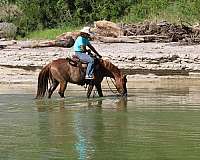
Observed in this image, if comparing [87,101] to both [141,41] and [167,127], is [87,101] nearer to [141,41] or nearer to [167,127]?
[167,127]

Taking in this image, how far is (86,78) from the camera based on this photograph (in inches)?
663

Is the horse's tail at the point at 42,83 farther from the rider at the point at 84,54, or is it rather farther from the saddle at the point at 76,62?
the rider at the point at 84,54

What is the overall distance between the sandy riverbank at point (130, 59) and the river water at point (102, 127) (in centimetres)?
626

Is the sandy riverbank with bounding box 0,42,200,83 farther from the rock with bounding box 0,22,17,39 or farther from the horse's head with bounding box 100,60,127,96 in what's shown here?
the horse's head with bounding box 100,60,127,96

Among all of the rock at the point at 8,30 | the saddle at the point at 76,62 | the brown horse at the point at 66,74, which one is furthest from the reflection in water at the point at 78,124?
the rock at the point at 8,30

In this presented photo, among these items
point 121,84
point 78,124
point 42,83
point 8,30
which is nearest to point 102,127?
point 78,124

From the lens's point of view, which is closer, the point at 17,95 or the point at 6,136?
the point at 6,136

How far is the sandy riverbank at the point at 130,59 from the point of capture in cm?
2467

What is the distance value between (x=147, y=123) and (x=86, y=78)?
5369 mm

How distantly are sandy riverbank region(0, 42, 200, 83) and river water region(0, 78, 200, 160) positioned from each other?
6.26 meters

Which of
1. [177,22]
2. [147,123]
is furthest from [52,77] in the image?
[177,22]

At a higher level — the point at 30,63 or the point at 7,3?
the point at 7,3

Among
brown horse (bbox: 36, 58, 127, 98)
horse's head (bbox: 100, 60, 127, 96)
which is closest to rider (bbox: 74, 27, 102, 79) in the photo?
brown horse (bbox: 36, 58, 127, 98)

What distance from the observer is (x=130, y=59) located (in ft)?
82.4
